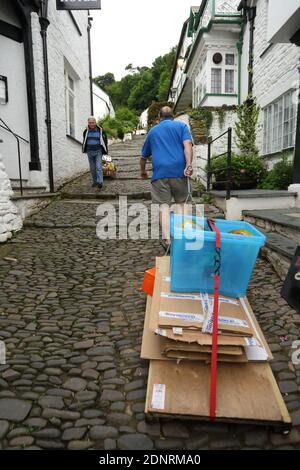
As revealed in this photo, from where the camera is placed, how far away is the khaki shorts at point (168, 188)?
4.43 m

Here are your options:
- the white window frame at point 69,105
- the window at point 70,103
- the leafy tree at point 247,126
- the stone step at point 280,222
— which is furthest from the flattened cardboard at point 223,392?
the window at point 70,103

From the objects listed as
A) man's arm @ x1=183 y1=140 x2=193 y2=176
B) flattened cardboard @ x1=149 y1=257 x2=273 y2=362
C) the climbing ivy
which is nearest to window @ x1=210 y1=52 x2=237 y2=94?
the climbing ivy

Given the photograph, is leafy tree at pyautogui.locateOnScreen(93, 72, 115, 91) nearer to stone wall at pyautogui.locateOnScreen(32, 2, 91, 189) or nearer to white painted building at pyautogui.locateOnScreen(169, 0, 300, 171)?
white painted building at pyautogui.locateOnScreen(169, 0, 300, 171)

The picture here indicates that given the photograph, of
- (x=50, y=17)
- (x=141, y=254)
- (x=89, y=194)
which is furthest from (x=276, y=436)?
(x=50, y=17)

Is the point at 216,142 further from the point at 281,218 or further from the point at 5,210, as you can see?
the point at 5,210

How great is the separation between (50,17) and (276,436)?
10.4 m

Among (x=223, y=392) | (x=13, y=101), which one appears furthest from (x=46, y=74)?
(x=223, y=392)

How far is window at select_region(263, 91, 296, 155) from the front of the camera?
8672 mm

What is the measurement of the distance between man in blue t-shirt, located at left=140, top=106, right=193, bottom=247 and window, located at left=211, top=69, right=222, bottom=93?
10.8m

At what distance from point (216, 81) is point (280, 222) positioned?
36.1 ft

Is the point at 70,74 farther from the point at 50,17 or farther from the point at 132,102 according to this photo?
the point at 132,102

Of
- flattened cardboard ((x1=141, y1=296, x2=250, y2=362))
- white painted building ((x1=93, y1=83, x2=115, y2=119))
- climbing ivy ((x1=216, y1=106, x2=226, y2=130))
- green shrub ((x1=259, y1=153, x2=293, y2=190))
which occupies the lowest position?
flattened cardboard ((x1=141, y1=296, x2=250, y2=362))

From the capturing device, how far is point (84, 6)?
9406 mm
